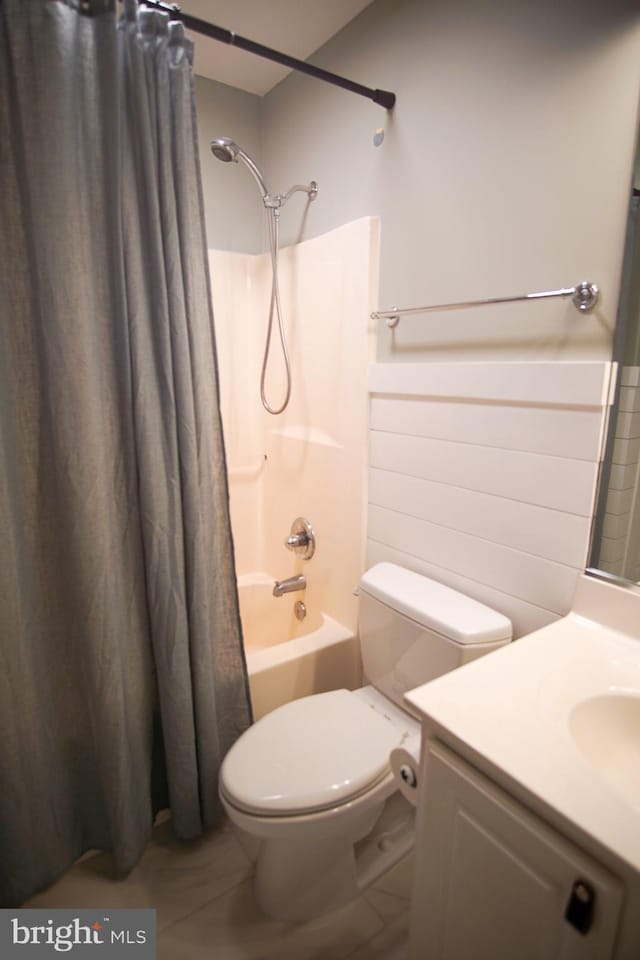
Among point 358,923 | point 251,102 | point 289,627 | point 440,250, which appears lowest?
point 358,923

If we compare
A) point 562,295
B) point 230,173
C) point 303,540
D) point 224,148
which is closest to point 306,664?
point 303,540

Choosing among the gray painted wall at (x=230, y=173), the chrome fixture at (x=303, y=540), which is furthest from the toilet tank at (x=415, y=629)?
the gray painted wall at (x=230, y=173)

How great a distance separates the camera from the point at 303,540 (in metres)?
2.02

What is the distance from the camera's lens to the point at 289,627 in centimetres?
216

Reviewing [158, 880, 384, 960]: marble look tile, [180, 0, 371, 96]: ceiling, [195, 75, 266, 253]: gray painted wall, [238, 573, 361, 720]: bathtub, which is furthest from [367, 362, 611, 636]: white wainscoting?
[180, 0, 371, 96]: ceiling

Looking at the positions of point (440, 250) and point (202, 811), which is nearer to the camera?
point (440, 250)

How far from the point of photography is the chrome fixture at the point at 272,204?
1.57 m

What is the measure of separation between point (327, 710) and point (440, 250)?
4.37 feet

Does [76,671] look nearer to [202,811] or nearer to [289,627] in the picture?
[202,811]

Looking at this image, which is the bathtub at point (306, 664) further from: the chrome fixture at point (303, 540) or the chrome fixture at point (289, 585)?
the chrome fixture at point (303, 540)

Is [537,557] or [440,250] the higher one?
[440,250]

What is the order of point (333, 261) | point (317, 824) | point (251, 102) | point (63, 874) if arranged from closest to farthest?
point (317, 824) → point (63, 874) → point (333, 261) → point (251, 102)

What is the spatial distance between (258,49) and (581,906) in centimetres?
185

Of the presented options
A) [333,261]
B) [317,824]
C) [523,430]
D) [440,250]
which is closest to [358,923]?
[317,824]
